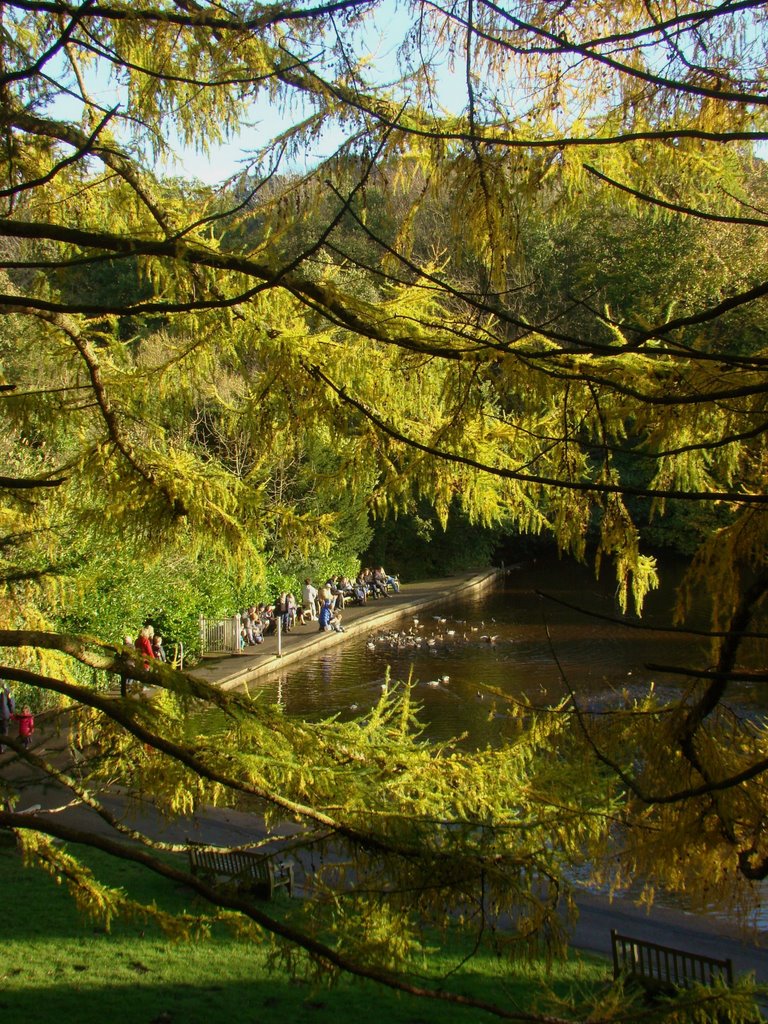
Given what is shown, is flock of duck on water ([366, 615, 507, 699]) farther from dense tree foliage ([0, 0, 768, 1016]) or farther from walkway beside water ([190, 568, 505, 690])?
dense tree foliage ([0, 0, 768, 1016])

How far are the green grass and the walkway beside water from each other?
4.64m

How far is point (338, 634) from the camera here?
24.0m

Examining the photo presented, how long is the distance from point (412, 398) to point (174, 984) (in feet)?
A: 16.4

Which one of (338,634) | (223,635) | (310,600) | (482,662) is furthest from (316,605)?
(482,662)

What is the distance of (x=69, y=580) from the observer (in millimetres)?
7258

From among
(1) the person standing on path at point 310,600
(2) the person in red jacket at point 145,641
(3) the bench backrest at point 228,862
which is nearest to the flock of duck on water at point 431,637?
(1) the person standing on path at point 310,600

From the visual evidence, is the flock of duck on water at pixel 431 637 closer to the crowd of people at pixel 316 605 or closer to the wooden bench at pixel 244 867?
the crowd of people at pixel 316 605

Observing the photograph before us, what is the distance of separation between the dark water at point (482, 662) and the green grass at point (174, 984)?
19.4 ft

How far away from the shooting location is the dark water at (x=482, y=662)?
16.8 metres

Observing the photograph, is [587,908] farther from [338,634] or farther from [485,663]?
[338,634]

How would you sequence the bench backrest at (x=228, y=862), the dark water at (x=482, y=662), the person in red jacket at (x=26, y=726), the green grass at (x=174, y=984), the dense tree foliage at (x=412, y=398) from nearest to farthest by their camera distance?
1. the dense tree foliage at (x=412, y=398)
2. the person in red jacket at (x=26, y=726)
3. the green grass at (x=174, y=984)
4. the bench backrest at (x=228, y=862)
5. the dark water at (x=482, y=662)

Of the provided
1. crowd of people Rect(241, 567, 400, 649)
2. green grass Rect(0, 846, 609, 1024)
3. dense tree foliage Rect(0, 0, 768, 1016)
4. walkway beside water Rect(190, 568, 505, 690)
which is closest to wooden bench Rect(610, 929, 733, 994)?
green grass Rect(0, 846, 609, 1024)

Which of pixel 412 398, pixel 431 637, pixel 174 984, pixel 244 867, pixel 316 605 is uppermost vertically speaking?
pixel 412 398

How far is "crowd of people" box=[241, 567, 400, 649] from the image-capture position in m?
23.0
